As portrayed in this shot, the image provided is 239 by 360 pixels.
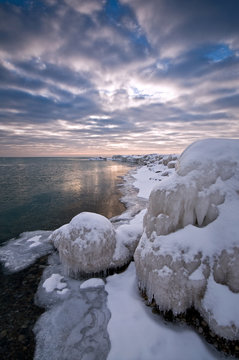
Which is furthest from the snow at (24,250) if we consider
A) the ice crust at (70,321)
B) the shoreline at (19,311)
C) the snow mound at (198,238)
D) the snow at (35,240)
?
the snow mound at (198,238)

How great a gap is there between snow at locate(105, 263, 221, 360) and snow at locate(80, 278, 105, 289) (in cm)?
94

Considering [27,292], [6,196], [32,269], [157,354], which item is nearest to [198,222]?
[157,354]

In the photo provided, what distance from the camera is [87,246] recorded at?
21.9 feet

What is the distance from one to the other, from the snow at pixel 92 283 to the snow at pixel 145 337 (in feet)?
3.10

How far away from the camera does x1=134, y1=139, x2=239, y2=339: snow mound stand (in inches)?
177

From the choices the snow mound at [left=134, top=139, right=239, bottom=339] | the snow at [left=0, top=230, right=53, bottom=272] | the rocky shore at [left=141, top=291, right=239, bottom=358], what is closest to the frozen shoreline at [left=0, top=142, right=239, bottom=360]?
the rocky shore at [left=141, top=291, right=239, bottom=358]

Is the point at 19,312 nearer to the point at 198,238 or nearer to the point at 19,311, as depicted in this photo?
the point at 19,311

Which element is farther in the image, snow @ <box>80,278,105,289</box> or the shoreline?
snow @ <box>80,278,105,289</box>

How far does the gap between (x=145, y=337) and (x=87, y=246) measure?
138 inches

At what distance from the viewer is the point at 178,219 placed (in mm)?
5535

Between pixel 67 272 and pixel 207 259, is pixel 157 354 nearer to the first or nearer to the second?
pixel 207 259

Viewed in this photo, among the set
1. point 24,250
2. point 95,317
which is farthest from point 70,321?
point 24,250

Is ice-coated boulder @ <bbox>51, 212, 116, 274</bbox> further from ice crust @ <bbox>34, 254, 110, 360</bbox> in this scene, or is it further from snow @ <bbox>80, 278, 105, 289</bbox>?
ice crust @ <bbox>34, 254, 110, 360</bbox>

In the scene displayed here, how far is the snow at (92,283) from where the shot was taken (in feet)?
20.9
